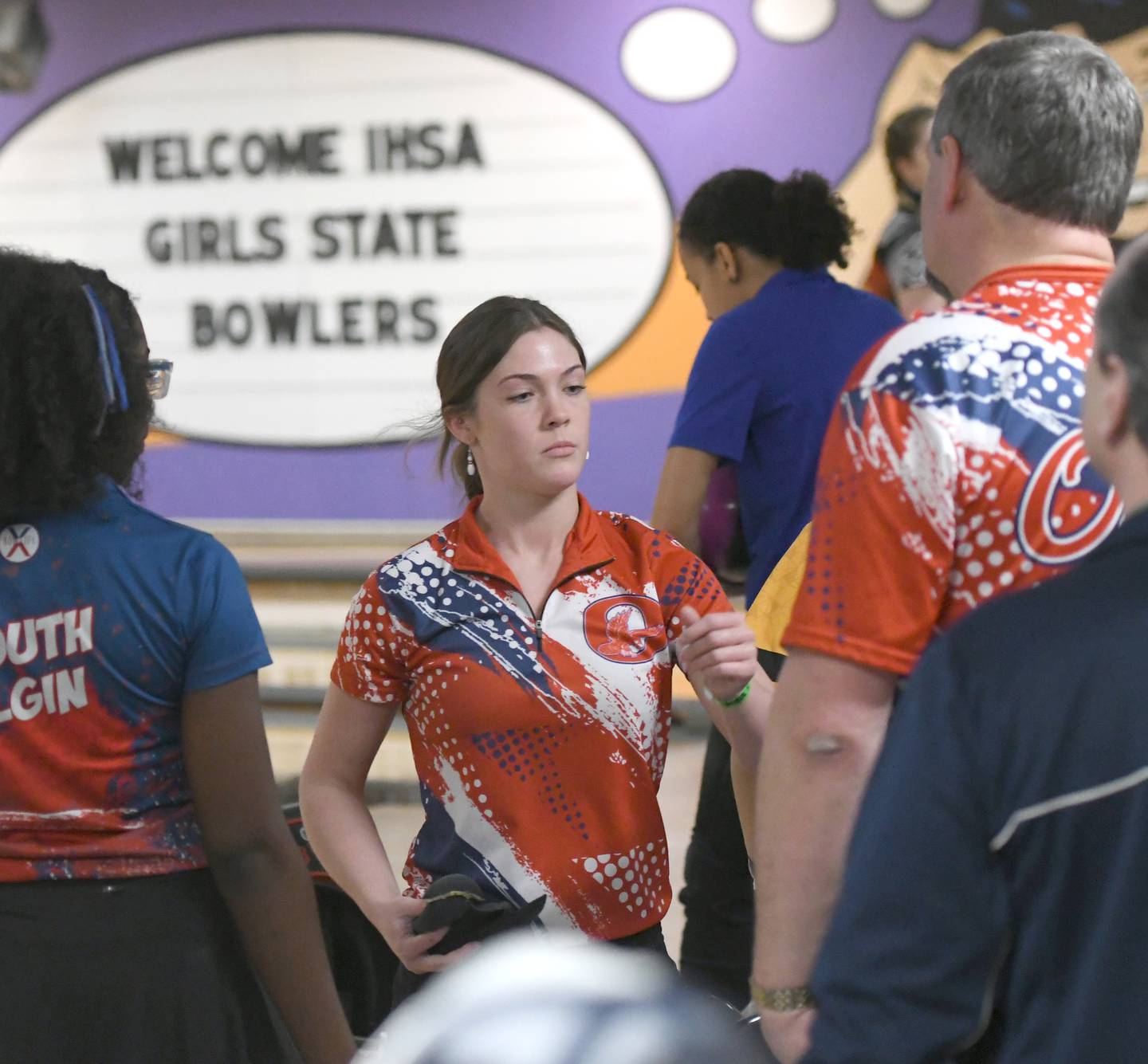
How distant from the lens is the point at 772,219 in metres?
2.63

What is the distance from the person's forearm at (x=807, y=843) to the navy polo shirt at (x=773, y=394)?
129 cm

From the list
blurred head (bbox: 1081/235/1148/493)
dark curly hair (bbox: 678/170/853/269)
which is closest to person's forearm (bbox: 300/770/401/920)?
blurred head (bbox: 1081/235/1148/493)

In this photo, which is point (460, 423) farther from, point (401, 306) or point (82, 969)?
point (401, 306)

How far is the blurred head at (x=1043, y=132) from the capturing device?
124 centimetres

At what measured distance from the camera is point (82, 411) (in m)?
1.48

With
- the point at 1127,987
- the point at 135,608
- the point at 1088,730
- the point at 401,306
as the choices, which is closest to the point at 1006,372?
the point at 1088,730

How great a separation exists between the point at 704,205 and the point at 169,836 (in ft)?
Answer: 5.41

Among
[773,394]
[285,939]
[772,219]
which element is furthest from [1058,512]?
[772,219]

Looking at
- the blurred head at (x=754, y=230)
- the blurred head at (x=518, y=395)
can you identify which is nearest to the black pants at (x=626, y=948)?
the blurred head at (x=518, y=395)

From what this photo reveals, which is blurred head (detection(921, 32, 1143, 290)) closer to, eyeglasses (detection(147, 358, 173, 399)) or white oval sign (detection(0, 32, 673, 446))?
eyeglasses (detection(147, 358, 173, 399))

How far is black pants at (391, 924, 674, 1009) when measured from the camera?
1.68 metres

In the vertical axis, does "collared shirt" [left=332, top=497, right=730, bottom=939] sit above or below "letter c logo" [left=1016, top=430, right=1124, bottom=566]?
below

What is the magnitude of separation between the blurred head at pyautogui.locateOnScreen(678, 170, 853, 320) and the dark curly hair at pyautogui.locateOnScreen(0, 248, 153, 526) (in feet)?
4.70

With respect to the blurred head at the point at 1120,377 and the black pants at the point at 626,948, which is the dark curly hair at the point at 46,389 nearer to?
the black pants at the point at 626,948
